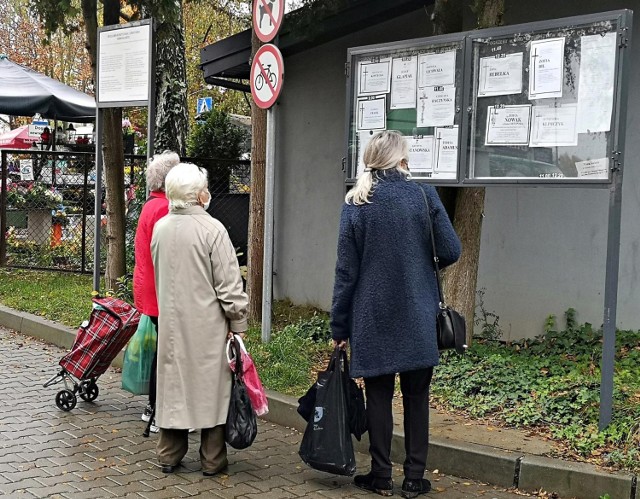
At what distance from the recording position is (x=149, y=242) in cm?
574

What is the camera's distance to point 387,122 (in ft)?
22.4

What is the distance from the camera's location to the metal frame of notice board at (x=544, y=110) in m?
5.29

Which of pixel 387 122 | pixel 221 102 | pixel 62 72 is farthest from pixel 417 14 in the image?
pixel 62 72

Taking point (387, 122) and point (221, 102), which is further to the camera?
point (221, 102)

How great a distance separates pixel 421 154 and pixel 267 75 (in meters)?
1.64

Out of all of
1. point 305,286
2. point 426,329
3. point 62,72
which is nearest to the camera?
point 426,329

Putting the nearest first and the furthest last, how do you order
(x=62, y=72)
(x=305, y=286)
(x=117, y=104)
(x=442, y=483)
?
(x=442, y=483) < (x=117, y=104) < (x=305, y=286) < (x=62, y=72)

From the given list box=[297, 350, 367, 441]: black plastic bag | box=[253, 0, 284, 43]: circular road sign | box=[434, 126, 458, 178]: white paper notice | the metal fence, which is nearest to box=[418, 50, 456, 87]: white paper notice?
box=[434, 126, 458, 178]: white paper notice

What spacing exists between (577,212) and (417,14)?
107 inches

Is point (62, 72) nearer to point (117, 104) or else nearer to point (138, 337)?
point (117, 104)

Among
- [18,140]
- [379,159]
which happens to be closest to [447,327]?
[379,159]

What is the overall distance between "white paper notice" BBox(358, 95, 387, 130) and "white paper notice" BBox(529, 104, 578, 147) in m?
1.38

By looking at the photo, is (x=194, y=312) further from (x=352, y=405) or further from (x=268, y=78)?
(x=268, y=78)

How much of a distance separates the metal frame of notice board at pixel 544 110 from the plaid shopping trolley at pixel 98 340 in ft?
8.08
